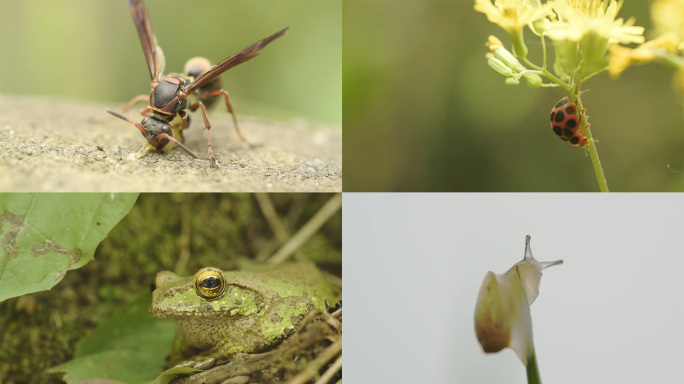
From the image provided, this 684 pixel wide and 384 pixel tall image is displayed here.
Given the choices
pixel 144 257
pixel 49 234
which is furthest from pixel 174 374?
pixel 144 257

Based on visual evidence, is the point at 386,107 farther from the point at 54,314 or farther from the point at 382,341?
the point at 54,314

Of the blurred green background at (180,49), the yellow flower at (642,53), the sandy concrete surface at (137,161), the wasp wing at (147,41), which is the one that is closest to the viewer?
the yellow flower at (642,53)

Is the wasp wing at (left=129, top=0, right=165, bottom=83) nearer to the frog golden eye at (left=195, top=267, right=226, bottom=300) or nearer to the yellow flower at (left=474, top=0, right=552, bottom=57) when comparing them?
the frog golden eye at (left=195, top=267, right=226, bottom=300)

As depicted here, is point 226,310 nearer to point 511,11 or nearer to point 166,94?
point 166,94

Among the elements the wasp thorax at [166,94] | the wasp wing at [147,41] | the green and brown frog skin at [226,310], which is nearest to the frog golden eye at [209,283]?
the green and brown frog skin at [226,310]

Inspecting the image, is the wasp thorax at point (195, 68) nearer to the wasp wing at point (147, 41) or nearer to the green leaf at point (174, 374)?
the wasp wing at point (147, 41)

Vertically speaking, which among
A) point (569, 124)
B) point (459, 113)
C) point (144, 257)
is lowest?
point (144, 257)

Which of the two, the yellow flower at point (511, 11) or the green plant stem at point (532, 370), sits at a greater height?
the yellow flower at point (511, 11)
